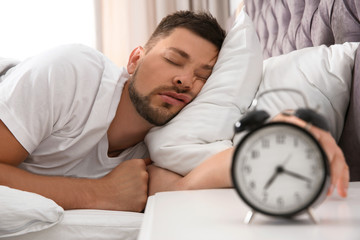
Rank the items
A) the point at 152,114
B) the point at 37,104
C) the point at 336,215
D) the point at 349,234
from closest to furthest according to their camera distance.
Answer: the point at 349,234 → the point at 336,215 → the point at 37,104 → the point at 152,114

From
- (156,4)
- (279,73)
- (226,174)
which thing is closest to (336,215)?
(226,174)

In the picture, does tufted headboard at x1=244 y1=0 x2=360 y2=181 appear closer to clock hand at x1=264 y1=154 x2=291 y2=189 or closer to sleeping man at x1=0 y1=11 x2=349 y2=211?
sleeping man at x1=0 y1=11 x2=349 y2=211

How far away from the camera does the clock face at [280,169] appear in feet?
1.84

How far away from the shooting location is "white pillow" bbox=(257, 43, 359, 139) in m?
1.21

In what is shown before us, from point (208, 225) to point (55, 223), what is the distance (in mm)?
583

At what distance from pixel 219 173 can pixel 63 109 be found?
0.64 meters

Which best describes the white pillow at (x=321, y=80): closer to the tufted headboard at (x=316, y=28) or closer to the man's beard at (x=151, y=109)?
the tufted headboard at (x=316, y=28)

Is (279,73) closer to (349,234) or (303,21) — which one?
(303,21)

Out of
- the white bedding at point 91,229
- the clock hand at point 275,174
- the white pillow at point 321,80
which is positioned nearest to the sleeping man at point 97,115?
the white bedding at point 91,229

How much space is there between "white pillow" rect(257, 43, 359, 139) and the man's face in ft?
0.98

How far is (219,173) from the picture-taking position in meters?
1.00

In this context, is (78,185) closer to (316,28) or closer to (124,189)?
(124,189)

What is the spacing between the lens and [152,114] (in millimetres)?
1508

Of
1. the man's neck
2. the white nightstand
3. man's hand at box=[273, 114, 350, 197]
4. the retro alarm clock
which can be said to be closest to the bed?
the man's neck
